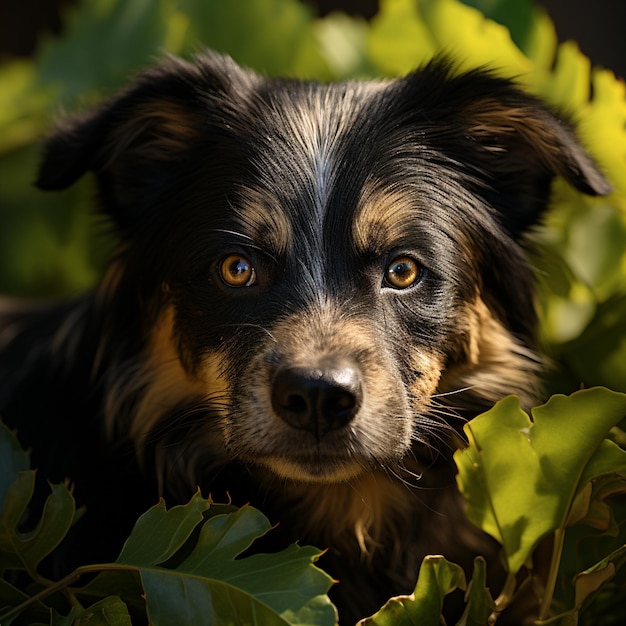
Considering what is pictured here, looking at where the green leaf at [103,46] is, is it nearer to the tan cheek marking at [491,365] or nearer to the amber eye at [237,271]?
the amber eye at [237,271]

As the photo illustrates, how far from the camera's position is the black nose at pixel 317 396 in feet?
5.20

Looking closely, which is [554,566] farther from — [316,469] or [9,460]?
[9,460]

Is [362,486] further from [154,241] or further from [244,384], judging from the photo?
[154,241]

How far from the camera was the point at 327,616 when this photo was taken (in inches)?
52.8

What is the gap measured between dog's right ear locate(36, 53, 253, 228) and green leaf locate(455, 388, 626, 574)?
0.90 metres

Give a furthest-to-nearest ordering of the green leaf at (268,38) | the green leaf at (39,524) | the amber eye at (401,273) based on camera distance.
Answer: the green leaf at (268,38) < the amber eye at (401,273) < the green leaf at (39,524)

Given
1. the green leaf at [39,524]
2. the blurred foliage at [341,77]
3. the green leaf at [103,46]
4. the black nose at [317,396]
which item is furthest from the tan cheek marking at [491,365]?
the green leaf at [103,46]

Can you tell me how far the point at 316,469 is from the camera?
1724 mm

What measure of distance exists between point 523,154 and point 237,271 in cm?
70

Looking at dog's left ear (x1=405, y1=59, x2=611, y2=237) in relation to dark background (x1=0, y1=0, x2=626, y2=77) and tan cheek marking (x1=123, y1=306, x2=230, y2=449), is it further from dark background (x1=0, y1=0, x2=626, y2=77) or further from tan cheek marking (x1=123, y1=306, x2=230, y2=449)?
dark background (x1=0, y1=0, x2=626, y2=77)

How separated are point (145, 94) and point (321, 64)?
905mm

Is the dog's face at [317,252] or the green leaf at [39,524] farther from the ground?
A: the dog's face at [317,252]

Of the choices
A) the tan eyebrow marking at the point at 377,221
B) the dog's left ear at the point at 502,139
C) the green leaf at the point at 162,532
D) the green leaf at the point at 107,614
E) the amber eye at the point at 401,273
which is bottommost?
the green leaf at the point at 107,614

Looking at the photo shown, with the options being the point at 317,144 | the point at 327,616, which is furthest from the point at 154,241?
the point at 327,616
